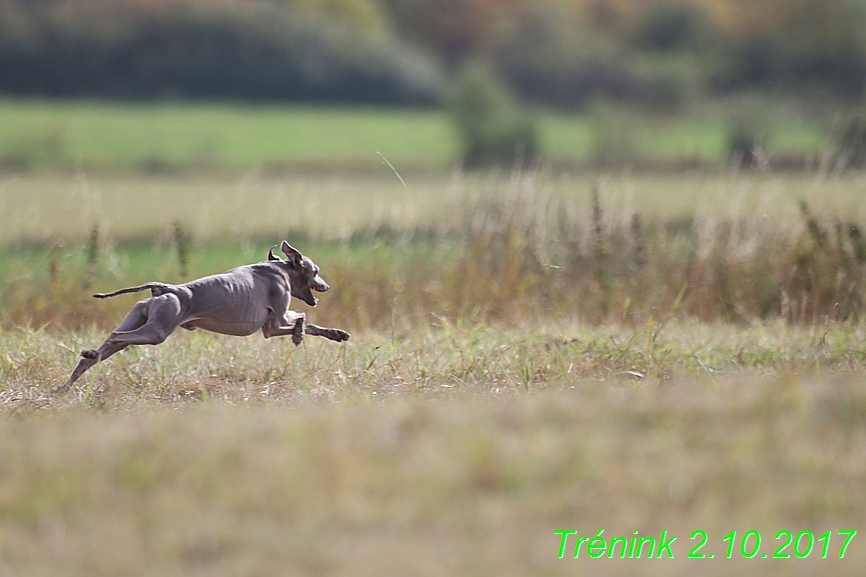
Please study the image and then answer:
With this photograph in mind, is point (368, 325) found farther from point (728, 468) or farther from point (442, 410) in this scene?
point (728, 468)

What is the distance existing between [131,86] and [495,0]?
94.4 feet

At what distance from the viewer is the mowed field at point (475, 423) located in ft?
12.3

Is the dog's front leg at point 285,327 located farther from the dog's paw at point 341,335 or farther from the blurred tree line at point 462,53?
the blurred tree line at point 462,53

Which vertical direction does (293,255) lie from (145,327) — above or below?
above

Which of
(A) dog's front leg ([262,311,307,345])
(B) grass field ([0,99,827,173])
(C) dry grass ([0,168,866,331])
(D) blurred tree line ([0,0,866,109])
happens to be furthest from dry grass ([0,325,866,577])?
(D) blurred tree line ([0,0,866,109])

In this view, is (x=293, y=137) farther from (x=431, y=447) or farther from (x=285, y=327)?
(x=431, y=447)

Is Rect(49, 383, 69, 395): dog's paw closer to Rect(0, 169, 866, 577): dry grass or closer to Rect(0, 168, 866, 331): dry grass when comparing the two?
Rect(0, 169, 866, 577): dry grass

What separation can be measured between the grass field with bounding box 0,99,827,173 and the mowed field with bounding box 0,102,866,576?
26.8 metres

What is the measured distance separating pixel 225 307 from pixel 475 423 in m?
2.28

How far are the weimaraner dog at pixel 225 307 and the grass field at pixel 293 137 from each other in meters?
30.1

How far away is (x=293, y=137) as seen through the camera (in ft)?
148

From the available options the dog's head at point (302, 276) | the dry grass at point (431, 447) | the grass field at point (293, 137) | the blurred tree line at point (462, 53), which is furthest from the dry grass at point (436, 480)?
the blurred tree line at point (462, 53)

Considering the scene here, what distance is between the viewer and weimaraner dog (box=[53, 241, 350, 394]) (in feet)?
20.0

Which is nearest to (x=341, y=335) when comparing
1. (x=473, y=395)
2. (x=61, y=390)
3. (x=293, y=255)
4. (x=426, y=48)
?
(x=293, y=255)
